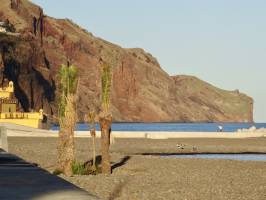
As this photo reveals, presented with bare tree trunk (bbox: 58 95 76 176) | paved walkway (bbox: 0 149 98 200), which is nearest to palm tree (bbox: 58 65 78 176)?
bare tree trunk (bbox: 58 95 76 176)

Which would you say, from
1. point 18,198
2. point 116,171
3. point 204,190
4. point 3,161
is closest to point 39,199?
point 18,198

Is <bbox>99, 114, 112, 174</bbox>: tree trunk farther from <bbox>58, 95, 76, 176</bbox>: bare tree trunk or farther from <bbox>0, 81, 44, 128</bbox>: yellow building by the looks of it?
<bbox>0, 81, 44, 128</bbox>: yellow building

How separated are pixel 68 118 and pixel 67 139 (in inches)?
33.6

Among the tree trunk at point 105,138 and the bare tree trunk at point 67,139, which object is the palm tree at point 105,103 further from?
the bare tree trunk at point 67,139

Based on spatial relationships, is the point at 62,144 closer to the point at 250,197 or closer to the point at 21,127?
the point at 250,197

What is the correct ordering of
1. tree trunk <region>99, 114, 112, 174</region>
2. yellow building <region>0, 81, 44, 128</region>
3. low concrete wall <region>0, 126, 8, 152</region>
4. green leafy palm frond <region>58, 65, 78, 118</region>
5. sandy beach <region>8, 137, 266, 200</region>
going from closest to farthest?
1. sandy beach <region>8, 137, 266, 200</region>
2. green leafy palm frond <region>58, 65, 78, 118</region>
3. low concrete wall <region>0, 126, 8, 152</region>
4. tree trunk <region>99, 114, 112, 174</region>
5. yellow building <region>0, 81, 44, 128</region>

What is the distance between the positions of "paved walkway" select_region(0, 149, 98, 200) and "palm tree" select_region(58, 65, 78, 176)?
42.6ft

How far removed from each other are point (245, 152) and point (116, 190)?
36454mm

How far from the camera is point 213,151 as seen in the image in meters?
54.6

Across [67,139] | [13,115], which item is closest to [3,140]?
[67,139]

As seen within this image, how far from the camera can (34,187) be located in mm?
8539

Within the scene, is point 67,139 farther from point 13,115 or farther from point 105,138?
point 13,115

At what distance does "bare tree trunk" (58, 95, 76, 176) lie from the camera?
80.4ft

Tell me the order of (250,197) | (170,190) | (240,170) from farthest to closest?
(240,170), (170,190), (250,197)
